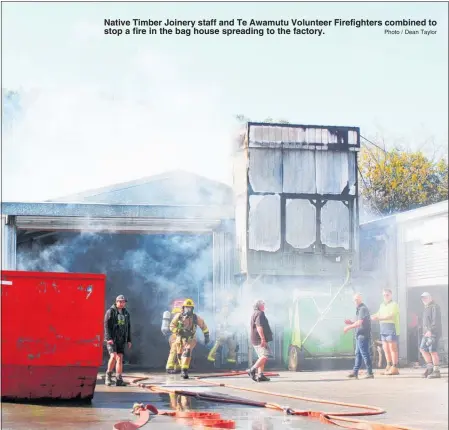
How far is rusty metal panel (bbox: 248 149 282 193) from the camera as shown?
57.0 feet

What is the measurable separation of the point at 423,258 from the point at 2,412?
10.3 metres

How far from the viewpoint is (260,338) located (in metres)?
14.1

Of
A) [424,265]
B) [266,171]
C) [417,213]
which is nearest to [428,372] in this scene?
[417,213]

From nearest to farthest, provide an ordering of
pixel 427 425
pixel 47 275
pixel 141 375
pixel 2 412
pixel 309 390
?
pixel 427 425 < pixel 2 412 < pixel 47 275 < pixel 309 390 < pixel 141 375

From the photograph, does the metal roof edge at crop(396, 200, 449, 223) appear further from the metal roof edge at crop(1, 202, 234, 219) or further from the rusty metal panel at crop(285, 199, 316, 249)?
the metal roof edge at crop(1, 202, 234, 219)

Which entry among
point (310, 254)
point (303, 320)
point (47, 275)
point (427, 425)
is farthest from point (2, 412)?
point (310, 254)

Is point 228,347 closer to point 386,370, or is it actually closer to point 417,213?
point 386,370

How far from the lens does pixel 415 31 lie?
414 inches

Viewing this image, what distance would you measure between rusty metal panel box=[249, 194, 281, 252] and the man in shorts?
342 cm

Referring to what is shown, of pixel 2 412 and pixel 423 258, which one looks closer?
pixel 2 412

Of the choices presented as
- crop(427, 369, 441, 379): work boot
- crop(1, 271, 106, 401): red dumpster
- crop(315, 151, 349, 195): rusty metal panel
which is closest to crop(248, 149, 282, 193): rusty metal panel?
crop(315, 151, 349, 195): rusty metal panel

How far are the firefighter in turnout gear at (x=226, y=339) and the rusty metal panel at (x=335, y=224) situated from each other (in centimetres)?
237

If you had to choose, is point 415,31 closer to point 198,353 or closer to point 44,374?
point 44,374

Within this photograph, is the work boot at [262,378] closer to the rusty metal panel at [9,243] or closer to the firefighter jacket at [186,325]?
the firefighter jacket at [186,325]
